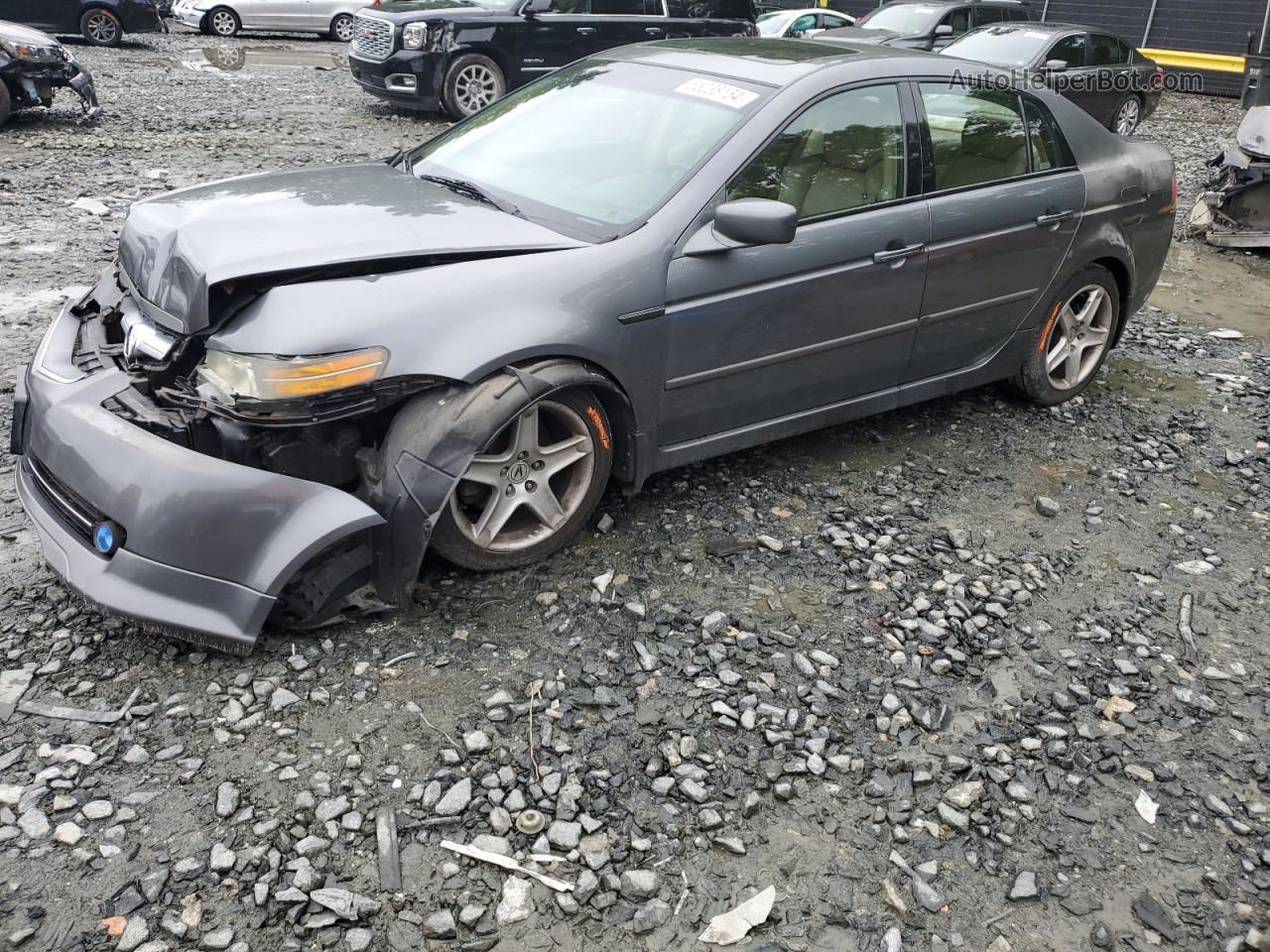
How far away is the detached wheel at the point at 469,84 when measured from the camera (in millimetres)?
11469

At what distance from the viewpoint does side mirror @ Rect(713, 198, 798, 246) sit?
3527 millimetres

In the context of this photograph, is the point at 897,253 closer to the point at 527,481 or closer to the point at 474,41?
the point at 527,481

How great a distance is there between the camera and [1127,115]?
14266mm

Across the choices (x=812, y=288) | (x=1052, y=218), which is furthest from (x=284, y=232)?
(x=1052, y=218)

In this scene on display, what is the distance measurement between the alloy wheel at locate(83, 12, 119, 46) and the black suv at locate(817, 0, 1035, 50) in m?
11.3

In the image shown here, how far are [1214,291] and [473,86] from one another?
308 inches

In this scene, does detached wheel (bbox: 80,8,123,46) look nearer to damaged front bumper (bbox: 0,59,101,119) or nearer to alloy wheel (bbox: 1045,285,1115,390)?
damaged front bumper (bbox: 0,59,101,119)

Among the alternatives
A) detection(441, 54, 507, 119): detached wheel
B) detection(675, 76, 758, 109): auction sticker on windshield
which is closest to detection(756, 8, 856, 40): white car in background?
detection(441, 54, 507, 119): detached wheel

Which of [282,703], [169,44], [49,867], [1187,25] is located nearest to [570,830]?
[282,703]

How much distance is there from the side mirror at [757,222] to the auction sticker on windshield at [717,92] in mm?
593

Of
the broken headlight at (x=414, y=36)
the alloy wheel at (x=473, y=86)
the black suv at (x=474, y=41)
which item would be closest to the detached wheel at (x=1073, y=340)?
the black suv at (x=474, y=41)

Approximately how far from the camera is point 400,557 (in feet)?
10.3

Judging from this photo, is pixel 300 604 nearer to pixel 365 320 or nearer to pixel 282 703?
pixel 282 703

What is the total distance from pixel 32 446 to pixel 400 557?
129cm
